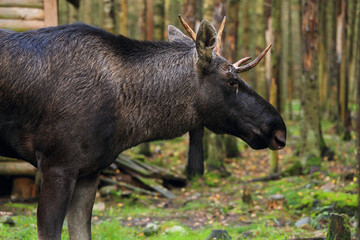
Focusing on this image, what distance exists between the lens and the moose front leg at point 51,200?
4324 millimetres

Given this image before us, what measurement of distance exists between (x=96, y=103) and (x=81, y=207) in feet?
3.78

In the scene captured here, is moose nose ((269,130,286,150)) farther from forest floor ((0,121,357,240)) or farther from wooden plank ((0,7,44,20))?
wooden plank ((0,7,44,20))

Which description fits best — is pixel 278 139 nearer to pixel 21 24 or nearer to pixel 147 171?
pixel 21 24

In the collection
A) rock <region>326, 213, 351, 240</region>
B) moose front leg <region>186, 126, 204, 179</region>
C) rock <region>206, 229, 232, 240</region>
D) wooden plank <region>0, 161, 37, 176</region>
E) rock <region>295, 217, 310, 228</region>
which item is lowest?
rock <region>295, 217, 310, 228</region>

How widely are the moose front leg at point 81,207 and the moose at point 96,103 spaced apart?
0.4 inches

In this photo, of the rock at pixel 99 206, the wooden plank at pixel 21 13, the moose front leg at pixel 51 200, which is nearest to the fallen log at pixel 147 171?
the rock at pixel 99 206

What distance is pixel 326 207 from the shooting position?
25.8ft

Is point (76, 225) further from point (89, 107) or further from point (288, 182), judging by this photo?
point (288, 182)

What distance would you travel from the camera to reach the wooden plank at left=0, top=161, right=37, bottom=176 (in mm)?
8938

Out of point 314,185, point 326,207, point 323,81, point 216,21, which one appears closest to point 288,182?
point 314,185

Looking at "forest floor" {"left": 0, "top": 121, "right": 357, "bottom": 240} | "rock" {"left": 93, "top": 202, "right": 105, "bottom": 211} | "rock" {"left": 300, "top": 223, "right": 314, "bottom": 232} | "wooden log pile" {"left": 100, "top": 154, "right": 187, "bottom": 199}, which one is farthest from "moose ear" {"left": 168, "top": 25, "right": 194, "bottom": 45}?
"wooden log pile" {"left": 100, "top": 154, "right": 187, "bottom": 199}

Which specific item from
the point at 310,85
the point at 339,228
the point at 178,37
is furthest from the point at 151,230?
the point at 310,85

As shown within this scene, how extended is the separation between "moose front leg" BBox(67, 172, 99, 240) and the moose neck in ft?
1.89

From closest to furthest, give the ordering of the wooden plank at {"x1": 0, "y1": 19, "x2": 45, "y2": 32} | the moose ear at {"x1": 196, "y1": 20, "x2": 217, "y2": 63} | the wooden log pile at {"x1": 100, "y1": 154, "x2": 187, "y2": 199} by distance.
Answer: the moose ear at {"x1": 196, "y1": 20, "x2": 217, "y2": 63}, the wooden plank at {"x1": 0, "y1": 19, "x2": 45, "y2": 32}, the wooden log pile at {"x1": 100, "y1": 154, "x2": 187, "y2": 199}
